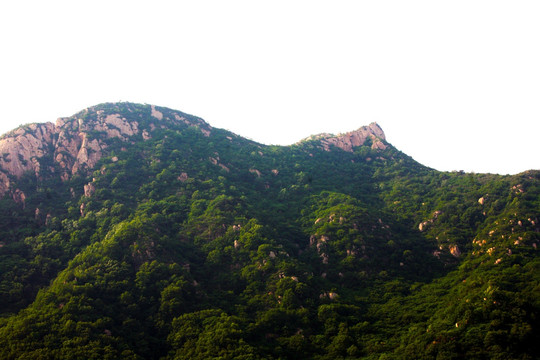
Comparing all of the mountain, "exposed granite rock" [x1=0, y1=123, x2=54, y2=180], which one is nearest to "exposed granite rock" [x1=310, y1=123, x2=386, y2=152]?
the mountain

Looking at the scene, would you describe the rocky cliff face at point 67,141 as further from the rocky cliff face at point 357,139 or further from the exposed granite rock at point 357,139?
the exposed granite rock at point 357,139

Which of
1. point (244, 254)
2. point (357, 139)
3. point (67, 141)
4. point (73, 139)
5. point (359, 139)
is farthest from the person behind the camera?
point (359, 139)

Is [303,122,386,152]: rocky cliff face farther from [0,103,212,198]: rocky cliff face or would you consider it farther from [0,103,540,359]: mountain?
[0,103,212,198]: rocky cliff face

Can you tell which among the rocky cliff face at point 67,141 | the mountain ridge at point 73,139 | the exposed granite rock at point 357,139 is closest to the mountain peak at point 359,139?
the exposed granite rock at point 357,139

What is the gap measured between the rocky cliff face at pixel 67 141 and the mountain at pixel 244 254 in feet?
1.80

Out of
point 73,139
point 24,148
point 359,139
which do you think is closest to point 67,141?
point 73,139

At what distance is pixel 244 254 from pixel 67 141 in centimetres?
7164

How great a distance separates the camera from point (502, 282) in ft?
200

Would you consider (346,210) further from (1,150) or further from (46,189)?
(1,150)

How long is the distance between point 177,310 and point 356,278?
38.1m

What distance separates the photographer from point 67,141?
374ft

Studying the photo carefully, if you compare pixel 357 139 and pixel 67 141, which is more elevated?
pixel 357 139

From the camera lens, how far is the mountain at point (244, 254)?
55375 millimetres

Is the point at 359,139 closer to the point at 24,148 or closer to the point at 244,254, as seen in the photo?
the point at 244,254
